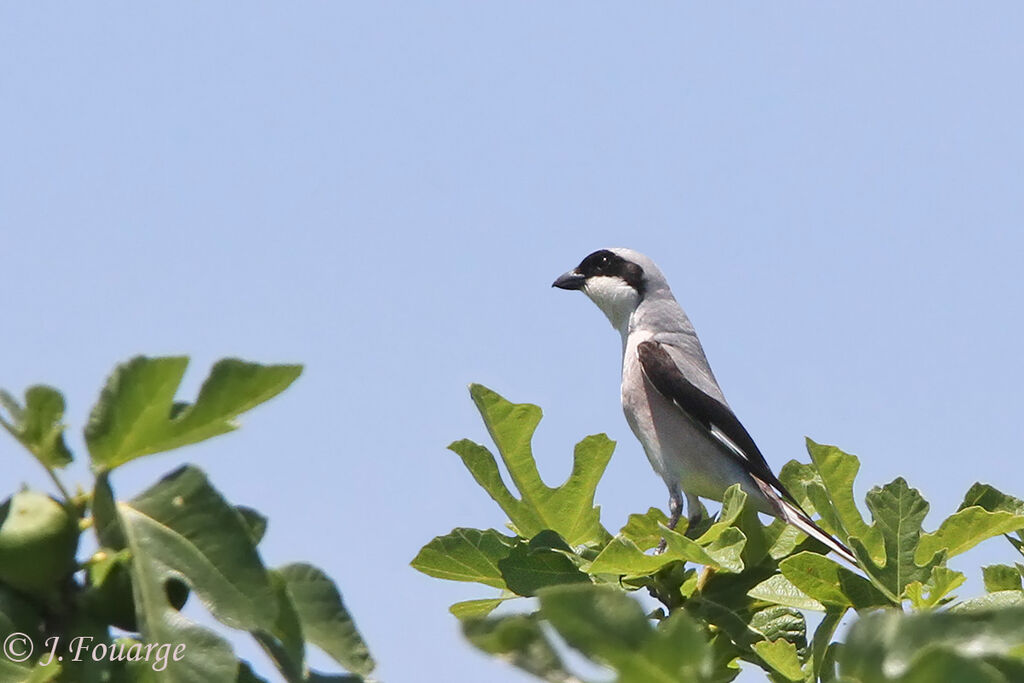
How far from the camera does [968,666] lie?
116cm

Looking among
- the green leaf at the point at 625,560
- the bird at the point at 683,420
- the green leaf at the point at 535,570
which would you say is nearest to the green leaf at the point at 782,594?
the green leaf at the point at 625,560

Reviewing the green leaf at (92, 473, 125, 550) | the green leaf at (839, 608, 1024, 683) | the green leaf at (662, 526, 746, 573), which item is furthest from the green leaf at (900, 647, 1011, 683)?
the green leaf at (662, 526, 746, 573)

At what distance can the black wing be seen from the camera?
603 cm

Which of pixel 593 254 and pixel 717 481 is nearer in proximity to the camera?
pixel 717 481

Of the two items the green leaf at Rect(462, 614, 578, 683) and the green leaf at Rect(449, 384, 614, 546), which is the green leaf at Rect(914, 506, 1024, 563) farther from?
the green leaf at Rect(462, 614, 578, 683)

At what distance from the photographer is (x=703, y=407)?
243 inches

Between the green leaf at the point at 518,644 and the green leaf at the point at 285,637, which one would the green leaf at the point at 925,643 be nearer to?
the green leaf at the point at 518,644

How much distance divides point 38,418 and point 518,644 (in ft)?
2.10

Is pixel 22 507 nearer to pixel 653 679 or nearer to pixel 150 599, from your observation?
pixel 150 599

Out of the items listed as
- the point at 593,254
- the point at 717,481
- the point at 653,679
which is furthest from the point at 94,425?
the point at 593,254

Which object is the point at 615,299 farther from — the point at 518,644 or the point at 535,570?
the point at 518,644

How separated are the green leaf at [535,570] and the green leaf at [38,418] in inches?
53.0

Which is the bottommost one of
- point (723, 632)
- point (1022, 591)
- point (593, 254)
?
point (723, 632)

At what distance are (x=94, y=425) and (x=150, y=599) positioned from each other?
210mm
